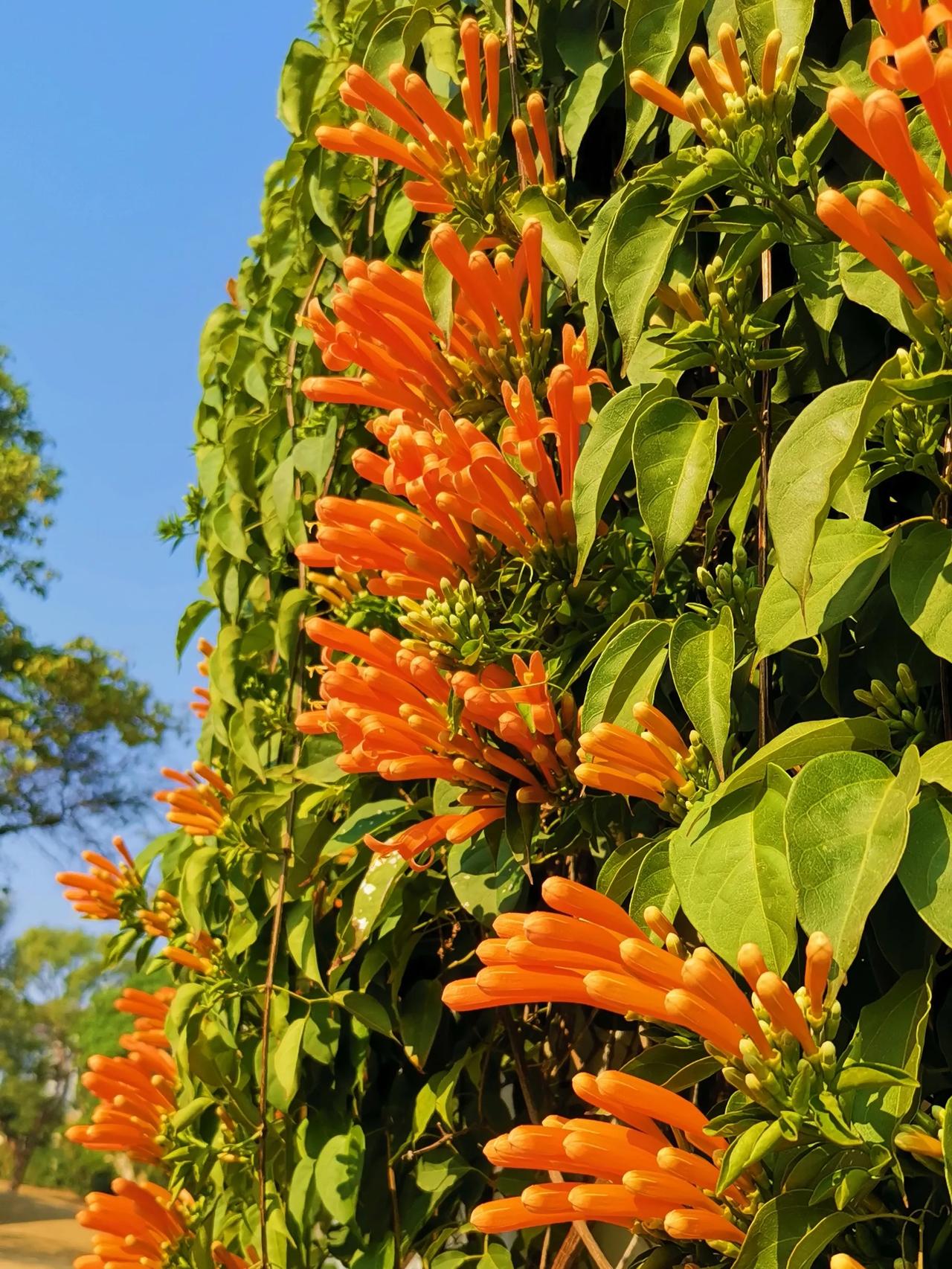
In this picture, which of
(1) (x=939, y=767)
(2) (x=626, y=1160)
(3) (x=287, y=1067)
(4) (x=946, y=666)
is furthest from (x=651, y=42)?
(3) (x=287, y=1067)

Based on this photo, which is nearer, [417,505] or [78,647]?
[417,505]

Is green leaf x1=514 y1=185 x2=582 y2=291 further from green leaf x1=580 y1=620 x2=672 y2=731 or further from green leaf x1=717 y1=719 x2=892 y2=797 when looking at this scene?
green leaf x1=717 y1=719 x2=892 y2=797

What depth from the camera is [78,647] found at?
17.8 metres

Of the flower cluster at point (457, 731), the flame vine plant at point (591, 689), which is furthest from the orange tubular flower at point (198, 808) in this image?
the flower cluster at point (457, 731)

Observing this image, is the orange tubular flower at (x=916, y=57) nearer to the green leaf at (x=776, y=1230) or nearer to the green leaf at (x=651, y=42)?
the green leaf at (x=651, y=42)

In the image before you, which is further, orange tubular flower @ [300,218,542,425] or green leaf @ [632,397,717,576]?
orange tubular flower @ [300,218,542,425]

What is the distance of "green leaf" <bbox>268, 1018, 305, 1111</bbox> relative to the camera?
83.7 inches

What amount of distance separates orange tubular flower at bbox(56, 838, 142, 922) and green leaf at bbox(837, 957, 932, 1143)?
2183mm

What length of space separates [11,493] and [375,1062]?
17523 mm

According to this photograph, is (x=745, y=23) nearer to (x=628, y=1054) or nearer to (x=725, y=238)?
(x=725, y=238)

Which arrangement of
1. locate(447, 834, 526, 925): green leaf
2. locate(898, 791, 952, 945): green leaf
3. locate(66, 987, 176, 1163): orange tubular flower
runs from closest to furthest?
locate(898, 791, 952, 945): green leaf, locate(447, 834, 526, 925): green leaf, locate(66, 987, 176, 1163): orange tubular flower

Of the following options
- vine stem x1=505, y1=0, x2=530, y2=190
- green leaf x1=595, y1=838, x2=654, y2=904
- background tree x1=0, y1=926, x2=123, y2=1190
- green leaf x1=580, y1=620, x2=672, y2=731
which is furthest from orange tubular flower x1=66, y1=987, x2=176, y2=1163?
background tree x1=0, y1=926, x2=123, y2=1190

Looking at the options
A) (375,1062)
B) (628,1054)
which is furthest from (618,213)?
(375,1062)

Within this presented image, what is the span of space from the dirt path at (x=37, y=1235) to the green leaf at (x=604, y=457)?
53.6 ft
